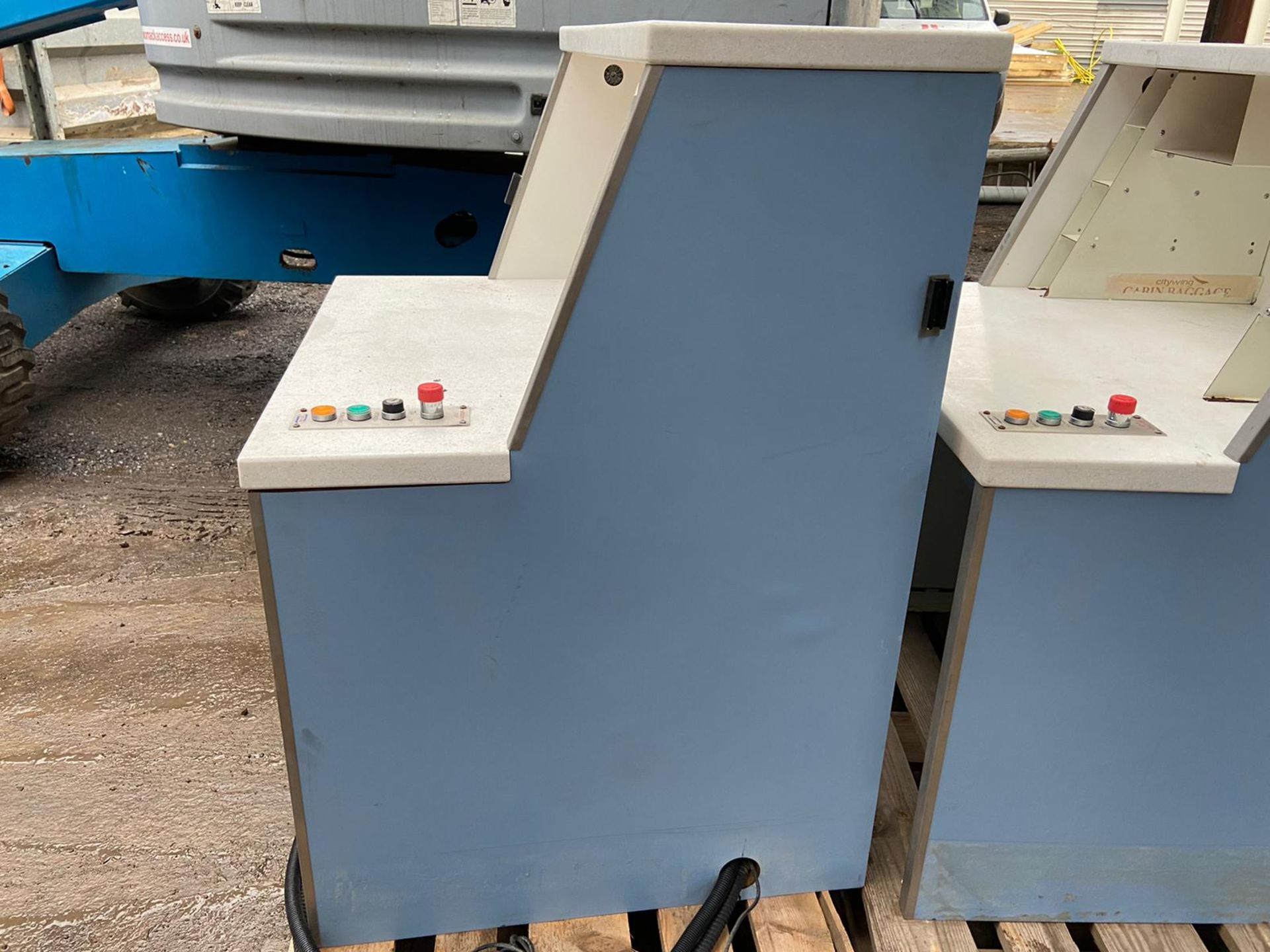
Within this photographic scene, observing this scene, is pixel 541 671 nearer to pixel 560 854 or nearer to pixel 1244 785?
pixel 560 854

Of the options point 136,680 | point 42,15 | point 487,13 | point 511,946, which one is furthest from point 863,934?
point 42,15

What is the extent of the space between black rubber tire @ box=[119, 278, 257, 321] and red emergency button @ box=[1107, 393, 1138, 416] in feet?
12.1

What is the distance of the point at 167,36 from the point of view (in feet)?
8.21

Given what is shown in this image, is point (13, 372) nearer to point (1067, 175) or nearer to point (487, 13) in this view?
point (487, 13)

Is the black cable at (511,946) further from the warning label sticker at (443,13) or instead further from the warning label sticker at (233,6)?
the warning label sticker at (233,6)

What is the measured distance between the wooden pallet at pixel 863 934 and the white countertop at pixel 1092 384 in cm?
44

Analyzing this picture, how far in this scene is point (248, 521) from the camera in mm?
2836

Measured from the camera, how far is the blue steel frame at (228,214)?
2.74m

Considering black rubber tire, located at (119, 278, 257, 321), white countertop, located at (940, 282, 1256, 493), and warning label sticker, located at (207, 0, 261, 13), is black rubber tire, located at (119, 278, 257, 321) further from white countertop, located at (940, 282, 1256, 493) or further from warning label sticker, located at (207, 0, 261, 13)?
white countertop, located at (940, 282, 1256, 493)

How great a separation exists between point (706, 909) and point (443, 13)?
1920 mm

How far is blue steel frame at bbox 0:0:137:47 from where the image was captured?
2.89 meters

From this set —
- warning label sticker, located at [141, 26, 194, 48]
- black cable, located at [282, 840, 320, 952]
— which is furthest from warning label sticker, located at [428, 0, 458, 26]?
black cable, located at [282, 840, 320, 952]

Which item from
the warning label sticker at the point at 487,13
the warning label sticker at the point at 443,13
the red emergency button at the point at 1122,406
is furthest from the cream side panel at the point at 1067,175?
the warning label sticker at the point at 443,13

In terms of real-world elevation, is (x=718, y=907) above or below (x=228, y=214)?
below
